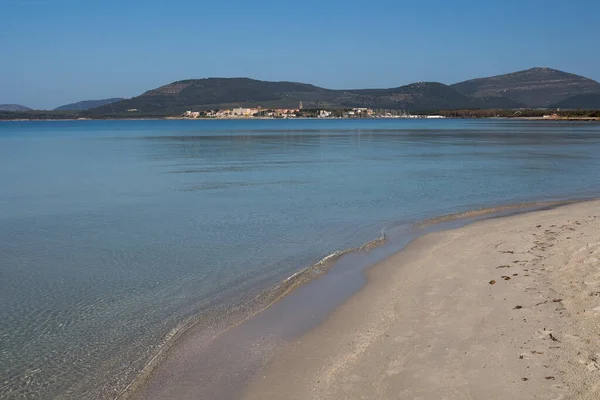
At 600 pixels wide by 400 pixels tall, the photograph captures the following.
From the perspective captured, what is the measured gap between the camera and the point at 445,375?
591 centimetres

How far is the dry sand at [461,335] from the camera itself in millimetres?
5695

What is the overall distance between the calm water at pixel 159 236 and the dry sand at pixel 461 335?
6.71ft

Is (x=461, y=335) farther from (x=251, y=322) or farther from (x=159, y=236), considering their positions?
(x=159, y=236)

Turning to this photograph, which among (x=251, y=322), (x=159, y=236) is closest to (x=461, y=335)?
(x=251, y=322)

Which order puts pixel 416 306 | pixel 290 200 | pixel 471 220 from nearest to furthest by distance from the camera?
pixel 416 306
pixel 471 220
pixel 290 200

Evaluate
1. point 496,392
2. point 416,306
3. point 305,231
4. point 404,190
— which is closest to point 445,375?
point 496,392

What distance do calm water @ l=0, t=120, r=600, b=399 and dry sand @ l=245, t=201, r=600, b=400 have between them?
6.71 feet

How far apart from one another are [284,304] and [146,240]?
231 inches

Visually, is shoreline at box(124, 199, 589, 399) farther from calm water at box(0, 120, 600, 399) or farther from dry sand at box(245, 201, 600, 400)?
dry sand at box(245, 201, 600, 400)

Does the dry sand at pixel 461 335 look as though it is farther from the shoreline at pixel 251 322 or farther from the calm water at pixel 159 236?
the calm water at pixel 159 236

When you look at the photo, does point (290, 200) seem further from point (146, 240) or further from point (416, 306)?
point (416, 306)

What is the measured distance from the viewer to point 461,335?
22.8ft

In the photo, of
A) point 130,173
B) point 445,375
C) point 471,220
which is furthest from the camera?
point 130,173

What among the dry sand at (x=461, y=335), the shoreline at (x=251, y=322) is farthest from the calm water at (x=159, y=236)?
the dry sand at (x=461, y=335)
